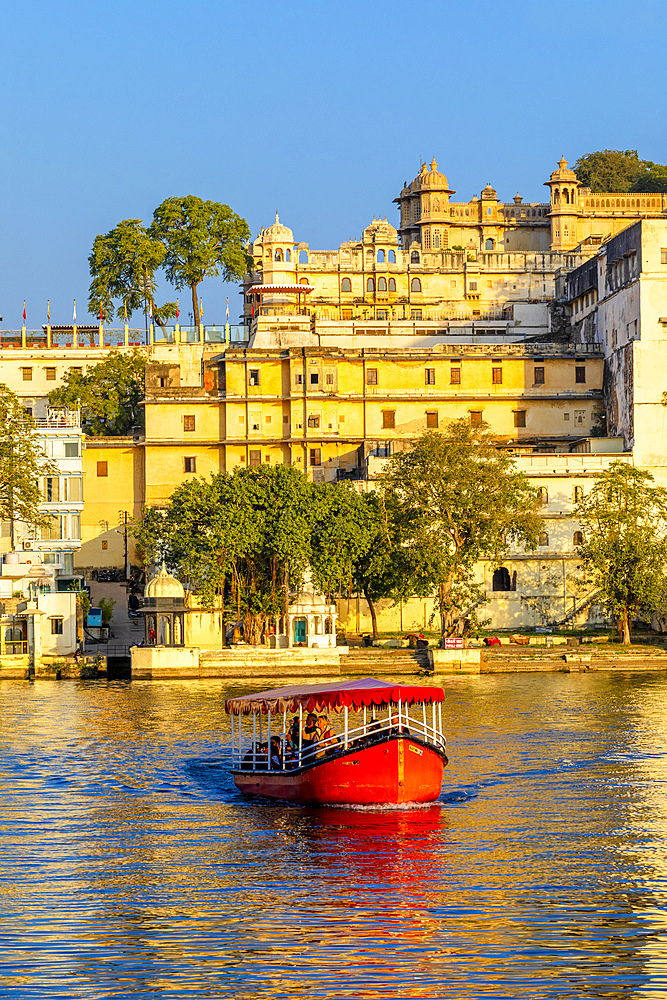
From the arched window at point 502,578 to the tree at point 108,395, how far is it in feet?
82.8

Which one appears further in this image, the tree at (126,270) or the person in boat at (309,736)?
the tree at (126,270)

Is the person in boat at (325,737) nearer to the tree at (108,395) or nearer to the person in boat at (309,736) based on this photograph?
the person in boat at (309,736)

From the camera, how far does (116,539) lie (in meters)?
81.4

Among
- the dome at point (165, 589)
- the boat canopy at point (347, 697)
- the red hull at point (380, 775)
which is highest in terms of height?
the dome at point (165, 589)

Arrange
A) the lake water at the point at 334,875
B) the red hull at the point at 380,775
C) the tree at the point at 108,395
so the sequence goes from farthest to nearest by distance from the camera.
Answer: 1. the tree at the point at 108,395
2. the red hull at the point at 380,775
3. the lake water at the point at 334,875

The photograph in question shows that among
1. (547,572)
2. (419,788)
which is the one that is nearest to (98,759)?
(419,788)

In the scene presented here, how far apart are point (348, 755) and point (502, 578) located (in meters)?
38.9

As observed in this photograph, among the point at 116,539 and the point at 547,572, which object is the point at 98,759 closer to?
the point at 547,572

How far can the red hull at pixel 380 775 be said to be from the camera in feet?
104

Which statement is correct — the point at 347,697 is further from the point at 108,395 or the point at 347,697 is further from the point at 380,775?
the point at 108,395

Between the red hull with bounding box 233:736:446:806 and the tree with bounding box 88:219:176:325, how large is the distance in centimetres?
6305

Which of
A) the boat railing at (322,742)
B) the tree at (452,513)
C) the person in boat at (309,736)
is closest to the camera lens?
the boat railing at (322,742)

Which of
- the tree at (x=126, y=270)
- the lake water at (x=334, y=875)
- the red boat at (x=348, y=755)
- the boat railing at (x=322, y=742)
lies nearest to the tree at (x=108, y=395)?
the tree at (x=126, y=270)

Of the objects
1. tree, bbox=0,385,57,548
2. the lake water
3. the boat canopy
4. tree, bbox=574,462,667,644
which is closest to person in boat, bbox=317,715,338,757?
the boat canopy
